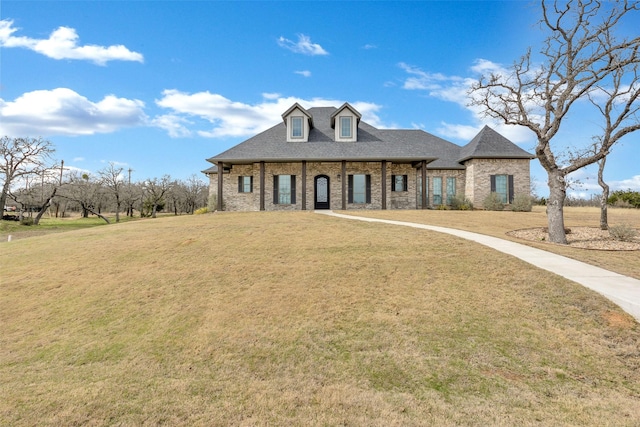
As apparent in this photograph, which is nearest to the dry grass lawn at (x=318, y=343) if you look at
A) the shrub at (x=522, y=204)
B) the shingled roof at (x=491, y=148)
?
the shrub at (x=522, y=204)

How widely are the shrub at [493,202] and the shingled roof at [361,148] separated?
3041mm

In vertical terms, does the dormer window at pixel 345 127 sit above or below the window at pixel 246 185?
above

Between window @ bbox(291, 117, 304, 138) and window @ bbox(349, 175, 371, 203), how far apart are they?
4879mm

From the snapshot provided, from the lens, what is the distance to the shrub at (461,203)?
24.3 m

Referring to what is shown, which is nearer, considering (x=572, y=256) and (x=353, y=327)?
(x=353, y=327)

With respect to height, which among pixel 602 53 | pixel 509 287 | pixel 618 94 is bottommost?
pixel 509 287

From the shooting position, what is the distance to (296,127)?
24125mm

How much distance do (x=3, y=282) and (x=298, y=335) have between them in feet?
31.1

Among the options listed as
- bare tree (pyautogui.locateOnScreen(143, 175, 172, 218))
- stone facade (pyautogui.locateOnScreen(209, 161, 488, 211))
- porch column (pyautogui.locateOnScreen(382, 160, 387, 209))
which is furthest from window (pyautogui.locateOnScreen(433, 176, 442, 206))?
bare tree (pyautogui.locateOnScreen(143, 175, 172, 218))

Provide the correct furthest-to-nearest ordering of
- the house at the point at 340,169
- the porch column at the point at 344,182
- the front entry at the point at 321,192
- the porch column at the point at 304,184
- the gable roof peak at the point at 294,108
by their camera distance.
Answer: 1. the front entry at the point at 321,192
2. the gable roof peak at the point at 294,108
3. the house at the point at 340,169
4. the porch column at the point at 344,182
5. the porch column at the point at 304,184

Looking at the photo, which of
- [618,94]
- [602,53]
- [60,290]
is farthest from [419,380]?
[618,94]

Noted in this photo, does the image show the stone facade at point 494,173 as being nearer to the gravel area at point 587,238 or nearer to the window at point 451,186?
the window at point 451,186

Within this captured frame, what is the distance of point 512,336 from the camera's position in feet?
17.4

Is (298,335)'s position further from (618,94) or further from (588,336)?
(618,94)
